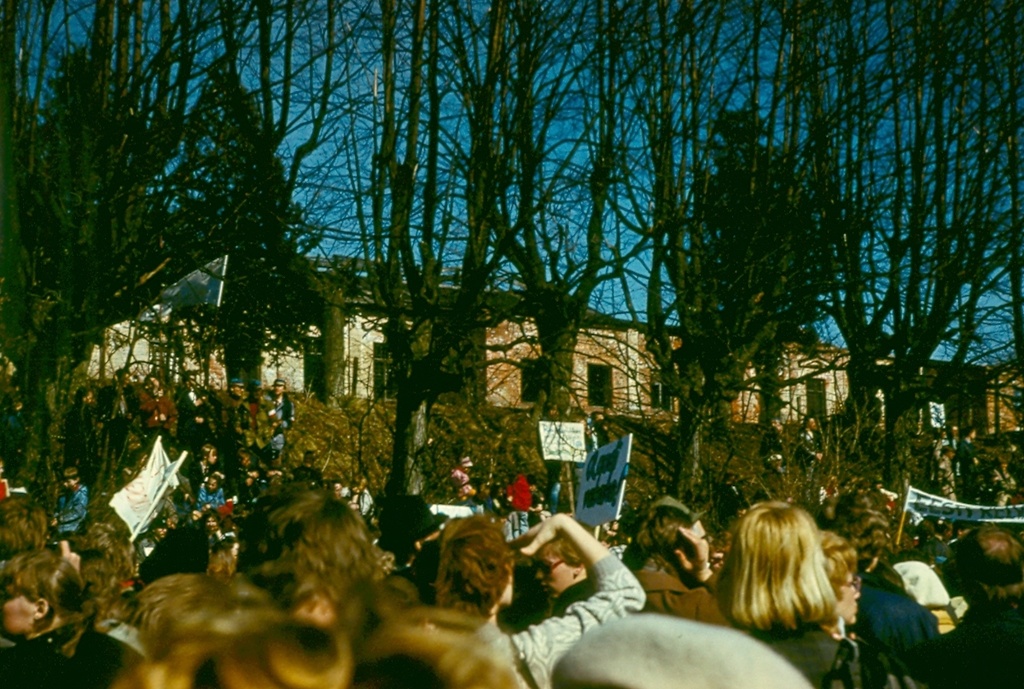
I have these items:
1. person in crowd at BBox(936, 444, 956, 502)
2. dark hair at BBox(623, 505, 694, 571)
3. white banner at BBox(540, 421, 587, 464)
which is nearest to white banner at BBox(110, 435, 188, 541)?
white banner at BBox(540, 421, 587, 464)

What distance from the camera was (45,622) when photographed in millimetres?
3746

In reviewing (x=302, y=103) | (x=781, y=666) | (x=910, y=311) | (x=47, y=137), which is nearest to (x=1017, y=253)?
(x=910, y=311)

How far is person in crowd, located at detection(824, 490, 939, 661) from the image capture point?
4445mm

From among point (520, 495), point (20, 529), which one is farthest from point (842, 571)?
point (520, 495)

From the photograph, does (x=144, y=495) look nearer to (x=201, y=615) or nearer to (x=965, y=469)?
(x=201, y=615)

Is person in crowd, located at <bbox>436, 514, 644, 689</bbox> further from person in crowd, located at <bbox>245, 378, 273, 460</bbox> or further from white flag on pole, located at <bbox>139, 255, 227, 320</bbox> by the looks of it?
person in crowd, located at <bbox>245, 378, 273, 460</bbox>

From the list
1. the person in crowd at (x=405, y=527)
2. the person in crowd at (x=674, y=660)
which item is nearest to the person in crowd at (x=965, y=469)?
the person in crowd at (x=405, y=527)

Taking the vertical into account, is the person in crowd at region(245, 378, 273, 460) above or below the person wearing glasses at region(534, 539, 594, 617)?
above

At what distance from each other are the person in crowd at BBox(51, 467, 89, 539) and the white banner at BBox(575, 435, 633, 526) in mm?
3418

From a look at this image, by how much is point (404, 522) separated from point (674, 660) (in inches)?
Result: 168

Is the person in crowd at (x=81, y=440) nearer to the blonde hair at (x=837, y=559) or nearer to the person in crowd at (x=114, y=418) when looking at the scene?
the person in crowd at (x=114, y=418)

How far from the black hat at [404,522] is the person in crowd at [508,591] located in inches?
62.7

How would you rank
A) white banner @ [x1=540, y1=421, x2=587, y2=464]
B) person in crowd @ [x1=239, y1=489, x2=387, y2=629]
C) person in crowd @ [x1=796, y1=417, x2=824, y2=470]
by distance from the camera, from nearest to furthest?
person in crowd @ [x1=239, y1=489, x2=387, y2=629], white banner @ [x1=540, y1=421, x2=587, y2=464], person in crowd @ [x1=796, y1=417, x2=824, y2=470]

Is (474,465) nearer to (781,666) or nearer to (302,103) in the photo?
(302,103)
